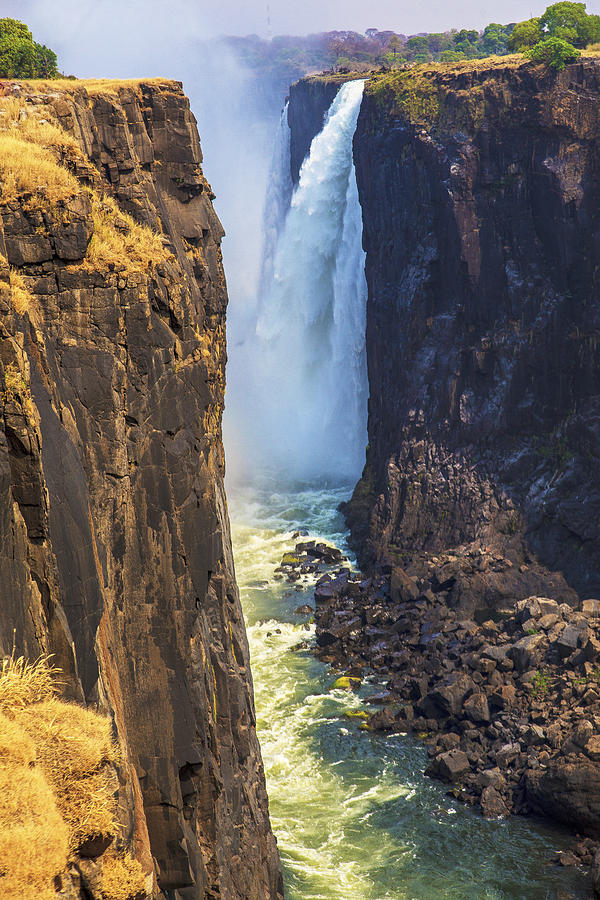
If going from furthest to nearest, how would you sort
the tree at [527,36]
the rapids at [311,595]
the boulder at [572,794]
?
the tree at [527,36] < the boulder at [572,794] < the rapids at [311,595]

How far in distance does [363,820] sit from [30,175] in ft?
85.1

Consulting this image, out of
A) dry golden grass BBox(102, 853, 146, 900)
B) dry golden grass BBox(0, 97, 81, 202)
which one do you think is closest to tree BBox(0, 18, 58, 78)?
dry golden grass BBox(0, 97, 81, 202)

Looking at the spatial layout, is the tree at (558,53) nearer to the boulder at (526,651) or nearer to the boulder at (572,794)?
the boulder at (526,651)

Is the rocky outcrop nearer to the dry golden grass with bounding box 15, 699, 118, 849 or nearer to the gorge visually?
the gorge

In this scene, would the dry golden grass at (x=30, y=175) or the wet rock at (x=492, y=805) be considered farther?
the wet rock at (x=492, y=805)

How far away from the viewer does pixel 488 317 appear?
176 ft

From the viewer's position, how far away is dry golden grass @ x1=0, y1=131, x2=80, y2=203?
639 inches

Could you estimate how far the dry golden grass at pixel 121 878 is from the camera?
12.0 m

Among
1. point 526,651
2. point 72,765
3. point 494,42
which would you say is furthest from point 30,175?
point 494,42

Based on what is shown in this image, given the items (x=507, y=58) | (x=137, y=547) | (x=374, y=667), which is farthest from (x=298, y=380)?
(x=137, y=547)

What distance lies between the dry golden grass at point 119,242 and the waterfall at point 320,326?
4867cm

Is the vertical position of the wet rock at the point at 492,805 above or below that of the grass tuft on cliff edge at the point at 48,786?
below

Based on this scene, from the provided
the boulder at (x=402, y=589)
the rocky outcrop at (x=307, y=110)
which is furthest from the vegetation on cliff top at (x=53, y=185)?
the rocky outcrop at (x=307, y=110)

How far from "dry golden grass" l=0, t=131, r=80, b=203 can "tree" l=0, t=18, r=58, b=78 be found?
3027 cm
